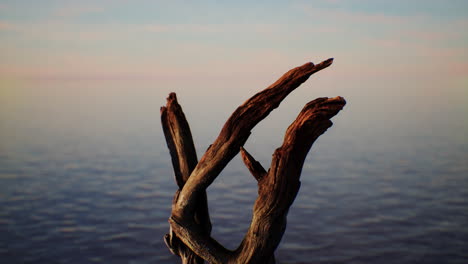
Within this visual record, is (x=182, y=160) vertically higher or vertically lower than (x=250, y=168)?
higher

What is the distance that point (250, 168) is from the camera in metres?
6.88

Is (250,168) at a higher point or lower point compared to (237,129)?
lower

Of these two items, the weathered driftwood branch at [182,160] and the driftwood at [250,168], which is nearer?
the driftwood at [250,168]

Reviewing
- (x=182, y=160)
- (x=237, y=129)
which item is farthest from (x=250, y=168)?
(x=182, y=160)

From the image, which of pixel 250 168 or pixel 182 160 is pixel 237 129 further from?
pixel 182 160

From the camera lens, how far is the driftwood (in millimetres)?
6340

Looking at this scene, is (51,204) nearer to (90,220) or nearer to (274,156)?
(90,220)

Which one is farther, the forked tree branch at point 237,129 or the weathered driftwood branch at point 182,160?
the weathered driftwood branch at point 182,160

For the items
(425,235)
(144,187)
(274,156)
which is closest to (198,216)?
(274,156)

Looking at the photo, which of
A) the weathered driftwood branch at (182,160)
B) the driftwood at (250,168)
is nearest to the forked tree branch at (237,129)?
the driftwood at (250,168)

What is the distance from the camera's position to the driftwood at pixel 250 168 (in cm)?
634

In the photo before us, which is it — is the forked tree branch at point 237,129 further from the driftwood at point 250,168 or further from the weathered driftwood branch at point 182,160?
the weathered driftwood branch at point 182,160

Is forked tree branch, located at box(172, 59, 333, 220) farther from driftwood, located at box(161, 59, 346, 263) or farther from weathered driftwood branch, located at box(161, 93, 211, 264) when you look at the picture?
weathered driftwood branch, located at box(161, 93, 211, 264)

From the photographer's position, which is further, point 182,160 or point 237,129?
point 182,160
